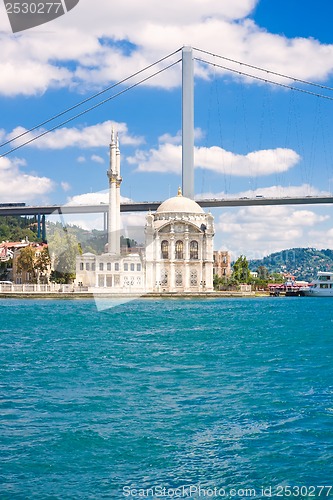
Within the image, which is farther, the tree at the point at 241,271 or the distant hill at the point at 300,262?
the distant hill at the point at 300,262

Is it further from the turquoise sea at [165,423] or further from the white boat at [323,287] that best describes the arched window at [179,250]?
the turquoise sea at [165,423]

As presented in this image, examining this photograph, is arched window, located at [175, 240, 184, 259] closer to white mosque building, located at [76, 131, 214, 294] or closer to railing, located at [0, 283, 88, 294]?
white mosque building, located at [76, 131, 214, 294]

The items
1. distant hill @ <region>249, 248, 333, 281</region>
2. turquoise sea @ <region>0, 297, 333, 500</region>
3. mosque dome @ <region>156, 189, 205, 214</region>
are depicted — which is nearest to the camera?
turquoise sea @ <region>0, 297, 333, 500</region>

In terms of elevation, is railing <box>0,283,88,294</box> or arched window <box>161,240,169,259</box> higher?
arched window <box>161,240,169,259</box>

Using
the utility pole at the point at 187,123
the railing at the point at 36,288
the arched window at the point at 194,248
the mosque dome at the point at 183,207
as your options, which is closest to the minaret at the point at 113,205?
the mosque dome at the point at 183,207

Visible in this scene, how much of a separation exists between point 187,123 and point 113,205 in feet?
42.1

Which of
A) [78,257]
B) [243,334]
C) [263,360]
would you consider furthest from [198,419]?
[78,257]

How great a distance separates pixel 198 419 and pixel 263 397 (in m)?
1.48

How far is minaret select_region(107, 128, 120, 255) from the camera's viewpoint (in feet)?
184

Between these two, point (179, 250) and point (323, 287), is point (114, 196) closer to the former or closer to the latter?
point (179, 250)

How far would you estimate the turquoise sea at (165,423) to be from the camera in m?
5.62

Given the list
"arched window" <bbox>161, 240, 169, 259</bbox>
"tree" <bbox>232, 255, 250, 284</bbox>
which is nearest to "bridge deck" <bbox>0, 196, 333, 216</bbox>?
"arched window" <bbox>161, 240, 169, 259</bbox>

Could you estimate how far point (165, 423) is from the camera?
295 inches

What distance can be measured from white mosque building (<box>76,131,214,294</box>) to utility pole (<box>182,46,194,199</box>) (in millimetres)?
12222
